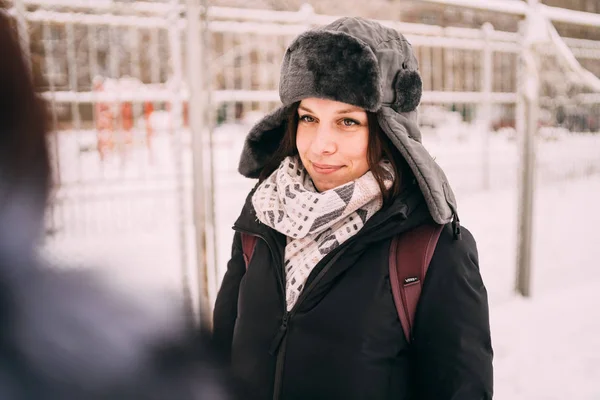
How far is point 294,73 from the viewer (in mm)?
1490

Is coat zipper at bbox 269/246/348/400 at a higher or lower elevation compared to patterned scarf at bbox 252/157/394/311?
lower

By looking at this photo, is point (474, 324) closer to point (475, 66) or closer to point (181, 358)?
point (181, 358)

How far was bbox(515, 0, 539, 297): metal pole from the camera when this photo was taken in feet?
12.4

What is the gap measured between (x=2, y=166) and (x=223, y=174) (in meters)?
5.30

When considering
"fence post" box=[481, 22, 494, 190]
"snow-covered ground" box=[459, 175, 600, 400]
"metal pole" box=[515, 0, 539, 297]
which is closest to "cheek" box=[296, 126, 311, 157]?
"snow-covered ground" box=[459, 175, 600, 400]

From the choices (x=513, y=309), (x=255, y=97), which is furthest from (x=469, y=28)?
(x=513, y=309)

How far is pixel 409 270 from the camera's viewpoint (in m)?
1.31

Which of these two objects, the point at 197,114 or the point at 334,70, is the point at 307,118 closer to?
the point at 334,70

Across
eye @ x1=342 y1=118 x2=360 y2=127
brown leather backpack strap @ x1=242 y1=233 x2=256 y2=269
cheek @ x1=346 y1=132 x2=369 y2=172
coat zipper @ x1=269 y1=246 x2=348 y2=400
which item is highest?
eye @ x1=342 y1=118 x2=360 y2=127

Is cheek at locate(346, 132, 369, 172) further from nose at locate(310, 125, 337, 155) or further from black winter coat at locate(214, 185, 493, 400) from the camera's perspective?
black winter coat at locate(214, 185, 493, 400)

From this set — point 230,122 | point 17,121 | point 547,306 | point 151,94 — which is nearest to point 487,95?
point 230,122

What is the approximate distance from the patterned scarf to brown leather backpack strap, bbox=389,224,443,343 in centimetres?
14

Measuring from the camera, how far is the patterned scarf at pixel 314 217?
142 cm

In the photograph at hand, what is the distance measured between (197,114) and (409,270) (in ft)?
4.15
